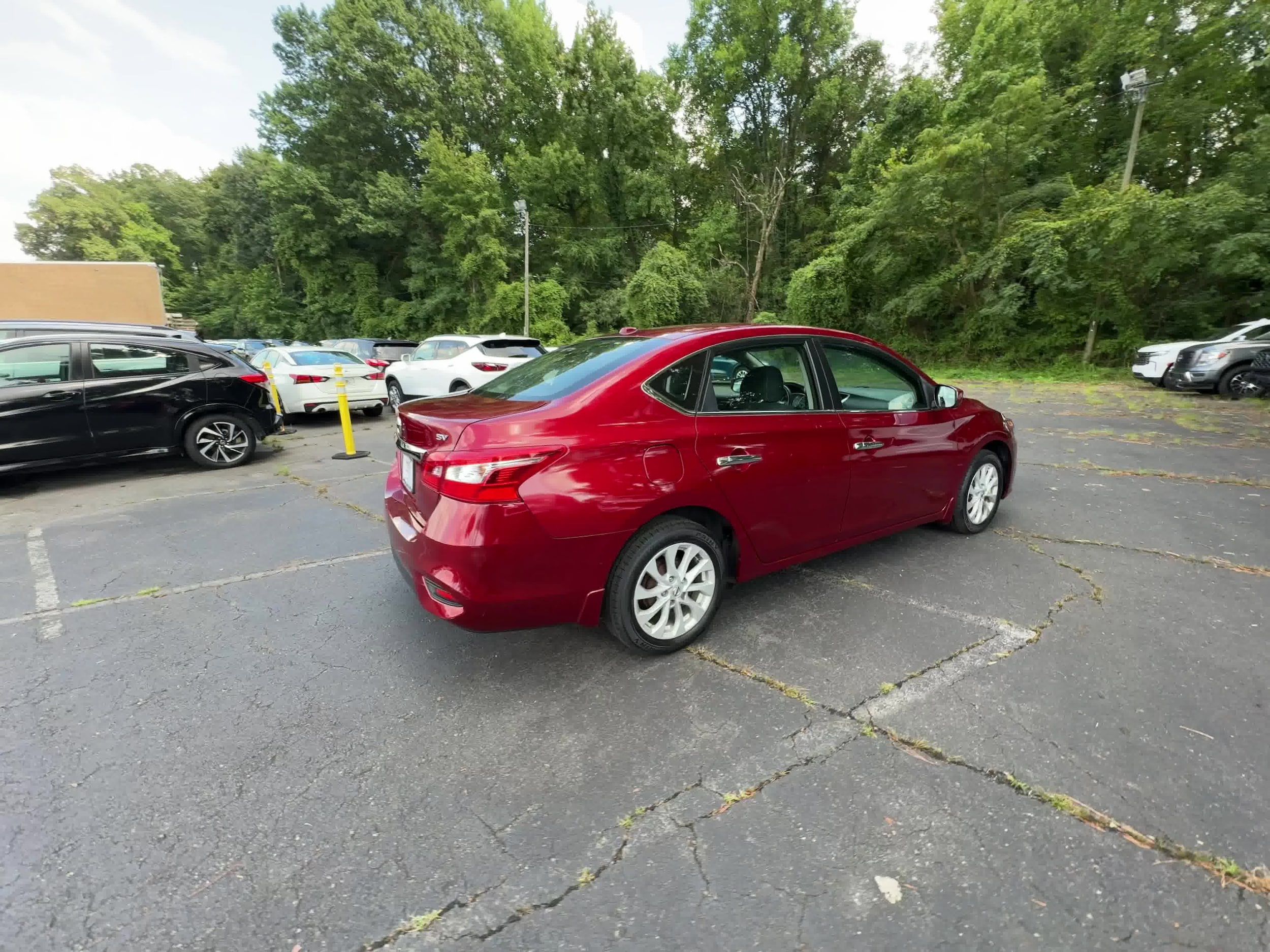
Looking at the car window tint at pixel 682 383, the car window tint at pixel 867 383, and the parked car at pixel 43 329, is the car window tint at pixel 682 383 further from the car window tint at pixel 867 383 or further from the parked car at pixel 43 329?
the parked car at pixel 43 329

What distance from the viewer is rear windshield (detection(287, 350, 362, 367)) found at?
10.4m

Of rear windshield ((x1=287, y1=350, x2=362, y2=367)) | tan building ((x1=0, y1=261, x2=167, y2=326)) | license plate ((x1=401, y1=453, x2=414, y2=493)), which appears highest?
tan building ((x1=0, y1=261, x2=167, y2=326))

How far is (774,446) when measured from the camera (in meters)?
3.05

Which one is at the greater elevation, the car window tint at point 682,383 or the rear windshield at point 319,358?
the rear windshield at point 319,358

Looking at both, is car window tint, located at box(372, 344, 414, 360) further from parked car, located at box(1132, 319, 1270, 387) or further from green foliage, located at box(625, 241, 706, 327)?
parked car, located at box(1132, 319, 1270, 387)

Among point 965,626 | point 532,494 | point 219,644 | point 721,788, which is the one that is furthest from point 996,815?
point 219,644

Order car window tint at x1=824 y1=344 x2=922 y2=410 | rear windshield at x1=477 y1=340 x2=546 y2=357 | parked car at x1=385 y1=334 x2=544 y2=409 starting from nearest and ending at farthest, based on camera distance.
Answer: car window tint at x1=824 y1=344 x2=922 y2=410, parked car at x1=385 y1=334 x2=544 y2=409, rear windshield at x1=477 y1=340 x2=546 y2=357

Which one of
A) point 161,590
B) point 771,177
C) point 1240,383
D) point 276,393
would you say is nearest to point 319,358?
point 276,393

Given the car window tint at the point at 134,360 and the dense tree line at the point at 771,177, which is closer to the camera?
the car window tint at the point at 134,360

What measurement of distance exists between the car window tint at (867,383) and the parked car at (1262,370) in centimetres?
1206

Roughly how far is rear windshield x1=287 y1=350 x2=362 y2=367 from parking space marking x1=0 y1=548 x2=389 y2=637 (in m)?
6.44

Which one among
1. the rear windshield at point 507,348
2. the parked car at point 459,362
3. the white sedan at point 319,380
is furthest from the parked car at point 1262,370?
the white sedan at point 319,380

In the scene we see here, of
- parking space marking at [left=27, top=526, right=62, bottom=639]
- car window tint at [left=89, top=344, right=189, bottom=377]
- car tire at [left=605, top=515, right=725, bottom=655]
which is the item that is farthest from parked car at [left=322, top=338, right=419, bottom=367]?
car tire at [left=605, top=515, right=725, bottom=655]

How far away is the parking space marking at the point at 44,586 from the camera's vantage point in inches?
129
